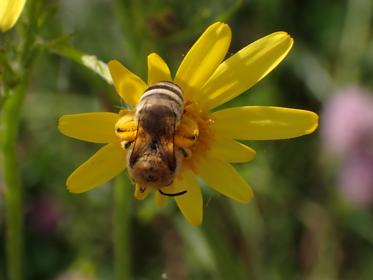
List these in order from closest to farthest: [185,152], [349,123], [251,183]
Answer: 1. [185,152]
2. [251,183]
3. [349,123]

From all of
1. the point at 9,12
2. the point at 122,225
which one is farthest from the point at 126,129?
the point at 122,225

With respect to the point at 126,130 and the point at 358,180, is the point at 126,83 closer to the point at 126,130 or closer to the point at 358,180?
the point at 126,130

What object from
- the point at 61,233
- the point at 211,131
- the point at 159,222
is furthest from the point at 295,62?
the point at 211,131

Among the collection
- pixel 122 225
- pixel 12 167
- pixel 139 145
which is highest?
pixel 139 145

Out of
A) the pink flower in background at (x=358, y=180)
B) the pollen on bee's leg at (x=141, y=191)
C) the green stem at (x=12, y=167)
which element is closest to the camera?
the pollen on bee's leg at (x=141, y=191)

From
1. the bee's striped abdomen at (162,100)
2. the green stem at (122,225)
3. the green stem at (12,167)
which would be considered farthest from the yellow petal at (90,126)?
the green stem at (122,225)

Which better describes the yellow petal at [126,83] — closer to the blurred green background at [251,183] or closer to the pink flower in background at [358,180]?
the blurred green background at [251,183]

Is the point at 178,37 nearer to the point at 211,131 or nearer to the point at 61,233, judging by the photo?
the point at 211,131
